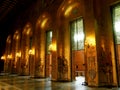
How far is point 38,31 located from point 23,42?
15.0ft

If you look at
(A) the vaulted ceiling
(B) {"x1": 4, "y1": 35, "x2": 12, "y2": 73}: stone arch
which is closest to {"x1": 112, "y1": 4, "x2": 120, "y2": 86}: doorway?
(A) the vaulted ceiling

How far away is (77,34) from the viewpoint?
12.6 m

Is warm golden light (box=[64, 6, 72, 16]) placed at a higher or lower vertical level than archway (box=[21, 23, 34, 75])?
higher

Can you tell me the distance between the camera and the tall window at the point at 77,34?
1219 cm

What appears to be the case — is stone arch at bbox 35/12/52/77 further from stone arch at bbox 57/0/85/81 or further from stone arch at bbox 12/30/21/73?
stone arch at bbox 12/30/21/73

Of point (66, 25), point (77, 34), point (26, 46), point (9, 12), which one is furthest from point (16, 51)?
point (77, 34)

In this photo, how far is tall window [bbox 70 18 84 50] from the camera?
1219cm

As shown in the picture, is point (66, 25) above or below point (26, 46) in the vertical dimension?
above

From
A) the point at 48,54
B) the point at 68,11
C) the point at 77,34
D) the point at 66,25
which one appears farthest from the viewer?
the point at 48,54

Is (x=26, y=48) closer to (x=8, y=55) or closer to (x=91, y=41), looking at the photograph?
(x=8, y=55)

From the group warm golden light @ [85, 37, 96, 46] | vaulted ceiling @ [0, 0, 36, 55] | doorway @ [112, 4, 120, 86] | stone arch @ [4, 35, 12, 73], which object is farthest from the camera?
stone arch @ [4, 35, 12, 73]

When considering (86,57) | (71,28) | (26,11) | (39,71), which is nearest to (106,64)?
(86,57)

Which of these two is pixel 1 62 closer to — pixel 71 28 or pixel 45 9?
pixel 45 9

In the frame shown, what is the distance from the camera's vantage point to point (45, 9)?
15.4 metres
